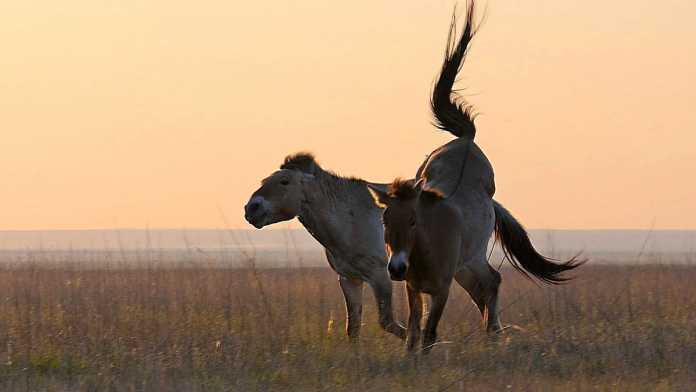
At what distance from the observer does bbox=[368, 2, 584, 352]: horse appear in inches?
402

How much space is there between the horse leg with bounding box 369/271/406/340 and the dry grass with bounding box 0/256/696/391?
0.48 ft

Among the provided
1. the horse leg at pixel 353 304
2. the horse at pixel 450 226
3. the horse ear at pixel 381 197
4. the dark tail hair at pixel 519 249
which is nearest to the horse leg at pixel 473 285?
the horse at pixel 450 226

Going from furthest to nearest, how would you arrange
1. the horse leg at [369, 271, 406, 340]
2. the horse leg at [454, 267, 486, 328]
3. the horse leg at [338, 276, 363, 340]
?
the horse leg at [454, 267, 486, 328] → the horse leg at [338, 276, 363, 340] → the horse leg at [369, 271, 406, 340]

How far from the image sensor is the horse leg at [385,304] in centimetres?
1192

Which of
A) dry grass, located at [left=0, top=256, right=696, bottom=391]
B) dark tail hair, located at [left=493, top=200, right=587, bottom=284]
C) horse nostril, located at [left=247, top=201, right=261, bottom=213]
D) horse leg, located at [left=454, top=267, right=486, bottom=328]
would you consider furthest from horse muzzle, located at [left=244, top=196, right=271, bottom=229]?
dark tail hair, located at [left=493, top=200, right=587, bottom=284]

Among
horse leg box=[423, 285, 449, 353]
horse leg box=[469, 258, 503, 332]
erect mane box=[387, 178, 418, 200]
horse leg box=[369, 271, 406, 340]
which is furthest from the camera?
horse leg box=[469, 258, 503, 332]

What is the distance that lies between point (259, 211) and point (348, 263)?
104 cm

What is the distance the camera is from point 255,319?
12.6m

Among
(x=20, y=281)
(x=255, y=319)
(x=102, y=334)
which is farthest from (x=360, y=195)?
(x=20, y=281)

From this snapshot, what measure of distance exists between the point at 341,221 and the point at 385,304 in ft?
2.81

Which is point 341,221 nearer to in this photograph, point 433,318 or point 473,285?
point 473,285

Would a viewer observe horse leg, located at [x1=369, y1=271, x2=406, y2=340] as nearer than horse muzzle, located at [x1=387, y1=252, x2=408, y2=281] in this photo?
No

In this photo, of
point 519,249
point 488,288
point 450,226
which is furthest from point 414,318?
point 519,249

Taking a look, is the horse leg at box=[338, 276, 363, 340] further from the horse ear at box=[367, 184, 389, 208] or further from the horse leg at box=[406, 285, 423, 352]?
the horse ear at box=[367, 184, 389, 208]
